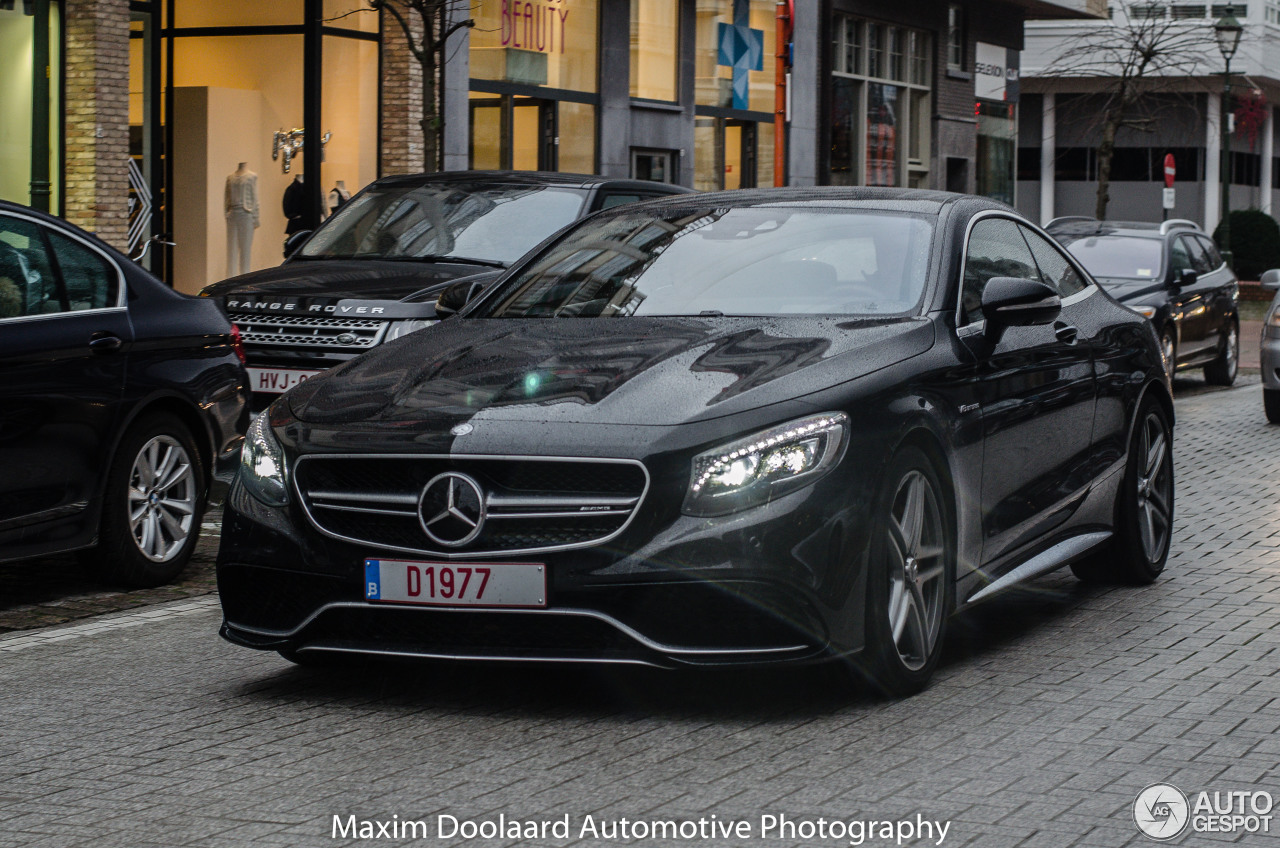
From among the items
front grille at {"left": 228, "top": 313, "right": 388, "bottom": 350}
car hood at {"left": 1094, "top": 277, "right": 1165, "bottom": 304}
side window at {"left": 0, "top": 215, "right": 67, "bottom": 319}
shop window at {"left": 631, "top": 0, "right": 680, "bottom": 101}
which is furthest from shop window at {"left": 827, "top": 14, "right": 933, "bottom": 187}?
side window at {"left": 0, "top": 215, "right": 67, "bottom": 319}

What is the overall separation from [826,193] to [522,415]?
227 cm

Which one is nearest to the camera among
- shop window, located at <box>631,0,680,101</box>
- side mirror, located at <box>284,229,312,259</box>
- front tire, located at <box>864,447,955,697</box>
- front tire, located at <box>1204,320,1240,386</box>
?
front tire, located at <box>864,447,955,697</box>

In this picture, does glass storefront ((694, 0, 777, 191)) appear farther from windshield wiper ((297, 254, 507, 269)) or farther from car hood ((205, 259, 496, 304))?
car hood ((205, 259, 496, 304))

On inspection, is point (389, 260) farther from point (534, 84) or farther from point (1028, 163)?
point (1028, 163)

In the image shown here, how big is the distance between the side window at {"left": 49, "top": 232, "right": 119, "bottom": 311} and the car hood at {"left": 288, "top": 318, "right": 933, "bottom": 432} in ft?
6.55

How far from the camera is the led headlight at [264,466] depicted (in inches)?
219

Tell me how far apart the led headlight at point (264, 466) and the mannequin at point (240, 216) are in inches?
709

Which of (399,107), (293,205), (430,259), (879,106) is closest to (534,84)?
(399,107)

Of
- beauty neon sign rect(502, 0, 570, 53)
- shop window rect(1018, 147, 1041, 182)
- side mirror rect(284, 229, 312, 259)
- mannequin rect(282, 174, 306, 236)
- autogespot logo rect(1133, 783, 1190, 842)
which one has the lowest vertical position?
autogespot logo rect(1133, 783, 1190, 842)

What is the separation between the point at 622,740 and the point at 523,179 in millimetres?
8006

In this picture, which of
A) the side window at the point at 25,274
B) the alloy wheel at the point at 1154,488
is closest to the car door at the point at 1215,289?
the alloy wheel at the point at 1154,488

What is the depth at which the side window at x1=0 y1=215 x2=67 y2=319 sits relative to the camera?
7383 millimetres

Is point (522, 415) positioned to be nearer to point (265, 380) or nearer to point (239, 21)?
point (265, 380)

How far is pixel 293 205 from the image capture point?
2391 centimetres
